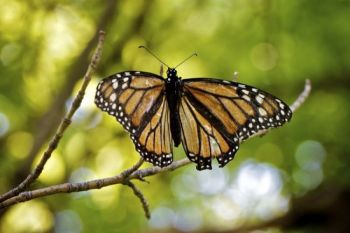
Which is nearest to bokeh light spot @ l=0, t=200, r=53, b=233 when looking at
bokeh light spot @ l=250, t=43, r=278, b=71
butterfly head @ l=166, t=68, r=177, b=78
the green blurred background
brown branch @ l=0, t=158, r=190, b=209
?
the green blurred background

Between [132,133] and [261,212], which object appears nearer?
[132,133]

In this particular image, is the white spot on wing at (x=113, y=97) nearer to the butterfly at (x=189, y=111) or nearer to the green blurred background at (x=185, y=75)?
the butterfly at (x=189, y=111)

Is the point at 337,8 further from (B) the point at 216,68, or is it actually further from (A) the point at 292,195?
(A) the point at 292,195

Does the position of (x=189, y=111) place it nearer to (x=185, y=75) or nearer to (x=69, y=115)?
(x=69, y=115)

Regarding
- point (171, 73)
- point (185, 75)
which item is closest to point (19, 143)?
point (185, 75)

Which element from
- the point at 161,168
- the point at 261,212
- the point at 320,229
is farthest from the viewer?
the point at 261,212

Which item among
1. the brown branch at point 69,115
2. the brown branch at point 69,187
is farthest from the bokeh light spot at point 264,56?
the brown branch at point 69,115

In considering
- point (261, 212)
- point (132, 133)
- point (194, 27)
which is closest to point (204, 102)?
point (132, 133)
